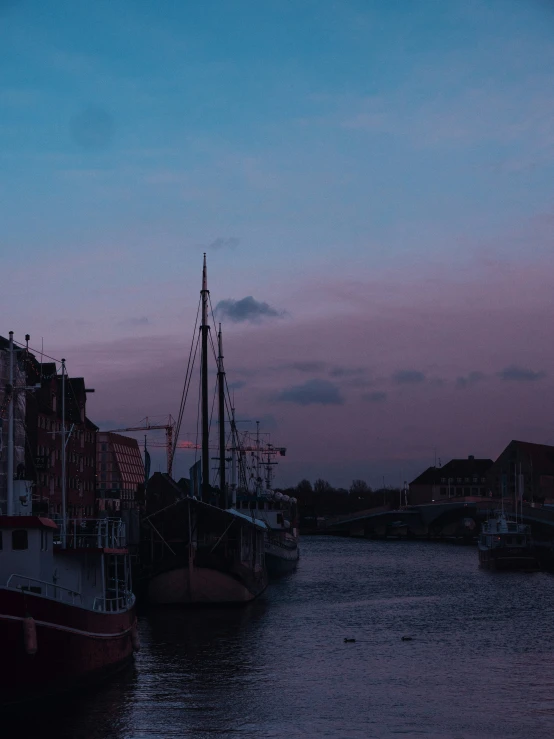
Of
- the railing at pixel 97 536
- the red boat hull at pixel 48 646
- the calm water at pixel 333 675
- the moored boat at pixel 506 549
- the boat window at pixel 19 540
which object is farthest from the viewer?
the moored boat at pixel 506 549

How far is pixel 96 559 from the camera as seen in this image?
137 feet

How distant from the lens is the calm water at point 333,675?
32219mm

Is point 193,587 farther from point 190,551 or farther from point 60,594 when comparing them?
point 60,594

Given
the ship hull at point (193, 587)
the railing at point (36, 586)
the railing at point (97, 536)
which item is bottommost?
the ship hull at point (193, 587)

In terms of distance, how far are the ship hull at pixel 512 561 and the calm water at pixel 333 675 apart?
32346mm

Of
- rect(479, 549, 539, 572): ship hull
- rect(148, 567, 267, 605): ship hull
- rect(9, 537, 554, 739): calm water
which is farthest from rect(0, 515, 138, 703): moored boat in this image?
rect(479, 549, 539, 572): ship hull

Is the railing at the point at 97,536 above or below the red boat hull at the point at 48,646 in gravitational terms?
above

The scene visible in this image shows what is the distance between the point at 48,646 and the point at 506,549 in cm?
8223

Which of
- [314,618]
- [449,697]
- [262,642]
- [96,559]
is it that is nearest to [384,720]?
[449,697]

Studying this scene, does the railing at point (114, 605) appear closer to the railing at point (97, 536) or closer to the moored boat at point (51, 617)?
the moored boat at point (51, 617)

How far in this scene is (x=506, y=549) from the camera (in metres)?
108

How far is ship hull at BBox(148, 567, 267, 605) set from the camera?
204ft

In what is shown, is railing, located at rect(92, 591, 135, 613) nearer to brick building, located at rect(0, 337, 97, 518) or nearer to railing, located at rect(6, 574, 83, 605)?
railing, located at rect(6, 574, 83, 605)

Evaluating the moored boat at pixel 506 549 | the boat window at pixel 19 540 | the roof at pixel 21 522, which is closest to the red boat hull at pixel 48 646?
the boat window at pixel 19 540
